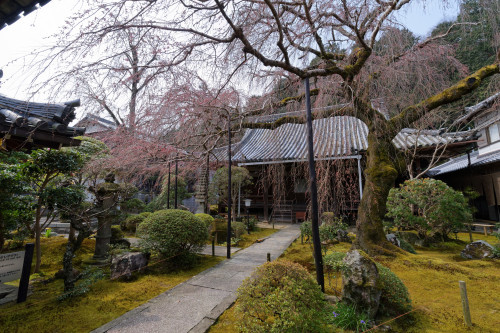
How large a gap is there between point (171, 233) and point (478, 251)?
766 cm

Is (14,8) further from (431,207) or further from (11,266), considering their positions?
(431,207)

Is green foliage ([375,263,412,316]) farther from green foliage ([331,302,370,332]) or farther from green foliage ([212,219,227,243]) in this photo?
green foliage ([212,219,227,243])

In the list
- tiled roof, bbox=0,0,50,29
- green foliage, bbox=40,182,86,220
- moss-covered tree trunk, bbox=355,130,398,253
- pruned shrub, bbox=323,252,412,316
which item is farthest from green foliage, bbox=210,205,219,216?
tiled roof, bbox=0,0,50,29

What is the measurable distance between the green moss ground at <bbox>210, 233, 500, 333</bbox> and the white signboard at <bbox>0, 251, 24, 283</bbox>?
11.7 feet

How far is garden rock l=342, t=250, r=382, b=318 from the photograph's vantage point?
113 inches

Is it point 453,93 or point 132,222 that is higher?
point 453,93

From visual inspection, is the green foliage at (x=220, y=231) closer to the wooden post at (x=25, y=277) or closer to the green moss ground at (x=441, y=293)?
the green moss ground at (x=441, y=293)

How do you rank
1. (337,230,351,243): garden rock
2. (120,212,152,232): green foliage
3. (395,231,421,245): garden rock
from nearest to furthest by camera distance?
(395,231,421,245): garden rock < (337,230,351,243): garden rock < (120,212,152,232): green foliage

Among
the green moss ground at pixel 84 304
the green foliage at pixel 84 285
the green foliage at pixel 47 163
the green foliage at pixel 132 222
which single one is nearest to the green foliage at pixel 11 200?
the green foliage at pixel 47 163

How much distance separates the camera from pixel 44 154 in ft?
14.6

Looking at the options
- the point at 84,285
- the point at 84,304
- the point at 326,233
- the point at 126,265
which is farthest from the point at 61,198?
the point at 326,233

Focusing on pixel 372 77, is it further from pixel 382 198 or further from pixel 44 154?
pixel 44 154

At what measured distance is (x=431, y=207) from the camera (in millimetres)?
6582

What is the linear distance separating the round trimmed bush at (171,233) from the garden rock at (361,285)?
362 centimetres
